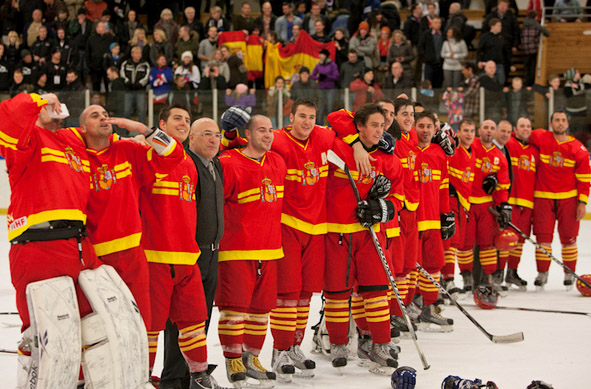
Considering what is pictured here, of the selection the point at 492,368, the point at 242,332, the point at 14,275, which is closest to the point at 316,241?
the point at 242,332

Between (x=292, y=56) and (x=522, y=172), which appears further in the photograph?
(x=292, y=56)

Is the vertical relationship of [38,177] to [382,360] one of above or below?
above

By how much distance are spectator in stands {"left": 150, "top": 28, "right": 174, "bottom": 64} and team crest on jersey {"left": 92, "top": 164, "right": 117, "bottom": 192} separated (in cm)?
868

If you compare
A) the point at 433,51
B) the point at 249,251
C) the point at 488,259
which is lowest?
the point at 488,259

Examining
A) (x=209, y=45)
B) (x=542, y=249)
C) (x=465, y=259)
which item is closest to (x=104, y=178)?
(x=465, y=259)

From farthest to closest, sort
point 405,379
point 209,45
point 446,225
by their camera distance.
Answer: point 209,45 < point 446,225 < point 405,379

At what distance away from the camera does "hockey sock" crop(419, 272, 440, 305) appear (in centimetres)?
606

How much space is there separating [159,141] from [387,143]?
5.58 ft

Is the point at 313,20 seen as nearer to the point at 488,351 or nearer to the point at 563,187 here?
the point at 563,187

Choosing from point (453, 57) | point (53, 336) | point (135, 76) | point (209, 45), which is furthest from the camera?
point (209, 45)

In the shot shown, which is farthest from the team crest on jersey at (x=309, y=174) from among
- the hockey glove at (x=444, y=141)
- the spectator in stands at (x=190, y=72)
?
the spectator in stands at (x=190, y=72)

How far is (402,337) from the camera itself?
5832mm

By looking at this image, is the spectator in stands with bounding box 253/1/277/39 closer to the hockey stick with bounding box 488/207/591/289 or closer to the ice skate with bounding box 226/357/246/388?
the hockey stick with bounding box 488/207/591/289

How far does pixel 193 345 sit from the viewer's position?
4.06m
